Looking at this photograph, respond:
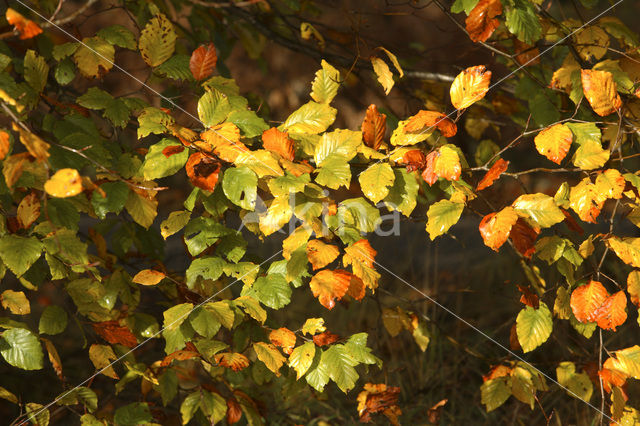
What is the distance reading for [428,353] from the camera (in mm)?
2527

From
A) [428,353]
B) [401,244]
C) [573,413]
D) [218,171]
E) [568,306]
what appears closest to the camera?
[218,171]

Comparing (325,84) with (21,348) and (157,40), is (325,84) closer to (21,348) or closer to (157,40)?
(157,40)

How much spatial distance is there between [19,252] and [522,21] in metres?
1.09

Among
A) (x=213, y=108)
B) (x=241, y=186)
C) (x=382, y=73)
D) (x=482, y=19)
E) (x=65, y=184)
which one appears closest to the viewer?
(x=65, y=184)

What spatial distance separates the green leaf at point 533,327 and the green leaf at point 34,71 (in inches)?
43.4

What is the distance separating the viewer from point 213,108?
1.18m

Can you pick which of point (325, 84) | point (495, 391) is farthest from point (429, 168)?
point (495, 391)

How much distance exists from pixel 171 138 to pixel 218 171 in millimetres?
140

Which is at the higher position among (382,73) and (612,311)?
(382,73)

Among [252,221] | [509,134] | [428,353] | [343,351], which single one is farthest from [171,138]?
[509,134]

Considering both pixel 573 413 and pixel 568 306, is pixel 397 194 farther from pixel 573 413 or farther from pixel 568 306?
pixel 573 413

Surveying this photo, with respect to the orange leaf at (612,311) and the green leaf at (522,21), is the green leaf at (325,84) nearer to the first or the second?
the green leaf at (522,21)

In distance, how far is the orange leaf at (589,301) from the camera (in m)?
1.24

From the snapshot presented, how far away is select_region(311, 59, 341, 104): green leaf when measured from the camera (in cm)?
123
